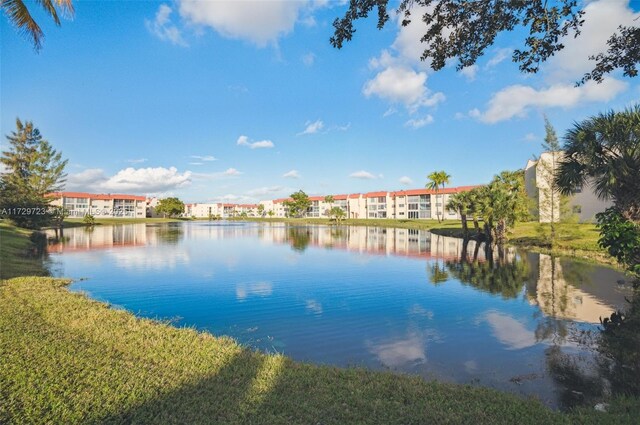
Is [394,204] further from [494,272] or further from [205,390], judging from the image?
[205,390]

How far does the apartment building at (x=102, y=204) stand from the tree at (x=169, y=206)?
710 centimetres

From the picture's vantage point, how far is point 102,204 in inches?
5600

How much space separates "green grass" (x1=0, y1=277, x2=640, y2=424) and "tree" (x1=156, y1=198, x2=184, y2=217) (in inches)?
6145

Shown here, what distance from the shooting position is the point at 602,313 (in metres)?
12.6

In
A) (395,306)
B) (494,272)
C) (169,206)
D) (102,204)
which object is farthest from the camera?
(169,206)

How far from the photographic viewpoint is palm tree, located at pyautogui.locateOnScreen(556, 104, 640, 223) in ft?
47.0

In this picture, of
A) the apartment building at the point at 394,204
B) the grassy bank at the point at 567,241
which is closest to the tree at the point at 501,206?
the grassy bank at the point at 567,241

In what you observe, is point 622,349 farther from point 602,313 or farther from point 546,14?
point 546,14

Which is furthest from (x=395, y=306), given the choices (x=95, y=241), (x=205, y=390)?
(x=95, y=241)

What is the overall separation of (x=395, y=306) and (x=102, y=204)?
156 m

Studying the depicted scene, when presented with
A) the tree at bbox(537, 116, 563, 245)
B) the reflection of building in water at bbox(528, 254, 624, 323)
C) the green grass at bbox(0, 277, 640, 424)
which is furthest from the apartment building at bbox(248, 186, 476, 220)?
the green grass at bbox(0, 277, 640, 424)

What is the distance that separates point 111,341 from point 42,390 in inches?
106

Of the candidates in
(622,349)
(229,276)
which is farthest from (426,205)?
(622,349)

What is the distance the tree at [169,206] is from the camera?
15400cm
